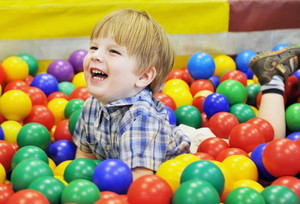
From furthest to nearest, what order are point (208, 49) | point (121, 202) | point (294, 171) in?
point (208, 49) → point (294, 171) → point (121, 202)

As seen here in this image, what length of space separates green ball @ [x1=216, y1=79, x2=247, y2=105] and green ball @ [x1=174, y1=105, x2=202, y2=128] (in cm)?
17

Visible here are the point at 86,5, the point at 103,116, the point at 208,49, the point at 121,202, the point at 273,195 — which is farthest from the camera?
the point at 208,49

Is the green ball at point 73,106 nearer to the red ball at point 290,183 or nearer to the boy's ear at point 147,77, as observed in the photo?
the boy's ear at point 147,77

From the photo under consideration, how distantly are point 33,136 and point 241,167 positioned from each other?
0.70m

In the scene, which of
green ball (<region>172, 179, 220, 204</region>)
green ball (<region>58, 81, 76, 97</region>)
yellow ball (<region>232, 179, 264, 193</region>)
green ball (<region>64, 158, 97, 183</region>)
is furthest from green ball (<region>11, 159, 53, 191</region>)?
green ball (<region>58, 81, 76, 97</region>)

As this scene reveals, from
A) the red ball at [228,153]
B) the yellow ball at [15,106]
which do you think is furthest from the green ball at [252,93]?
the yellow ball at [15,106]

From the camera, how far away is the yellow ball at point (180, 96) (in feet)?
6.75

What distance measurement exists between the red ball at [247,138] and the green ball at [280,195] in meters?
0.43

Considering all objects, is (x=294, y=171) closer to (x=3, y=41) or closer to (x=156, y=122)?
(x=156, y=122)

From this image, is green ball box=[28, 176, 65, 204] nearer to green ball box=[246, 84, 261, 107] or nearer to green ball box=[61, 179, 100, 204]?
green ball box=[61, 179, 100, 204]

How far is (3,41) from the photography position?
7.38 ft

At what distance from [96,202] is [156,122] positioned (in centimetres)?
42

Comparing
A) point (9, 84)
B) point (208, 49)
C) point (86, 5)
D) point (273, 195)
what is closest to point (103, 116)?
point (273, 195)

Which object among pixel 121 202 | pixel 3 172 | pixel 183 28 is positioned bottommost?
pixel 3 172
